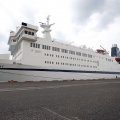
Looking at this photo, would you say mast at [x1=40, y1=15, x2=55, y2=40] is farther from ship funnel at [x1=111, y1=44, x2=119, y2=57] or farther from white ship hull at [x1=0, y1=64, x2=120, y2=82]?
ship funnel at [x1=111, y1=44, x2=119, y2=57]

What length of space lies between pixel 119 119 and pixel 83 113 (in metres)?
1.18

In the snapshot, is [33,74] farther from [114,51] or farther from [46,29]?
[114,51]

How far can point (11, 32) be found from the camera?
29.1 meters

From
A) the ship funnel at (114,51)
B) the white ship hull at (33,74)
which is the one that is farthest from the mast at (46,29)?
the ship funnel at (114,51)

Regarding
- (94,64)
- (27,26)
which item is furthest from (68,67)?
(27,26)

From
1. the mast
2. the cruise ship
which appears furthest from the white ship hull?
the mast

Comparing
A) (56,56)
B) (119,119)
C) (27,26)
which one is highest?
(27,26)

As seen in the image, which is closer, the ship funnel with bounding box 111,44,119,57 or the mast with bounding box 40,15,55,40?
the mast with bounding box 40,15,55,40

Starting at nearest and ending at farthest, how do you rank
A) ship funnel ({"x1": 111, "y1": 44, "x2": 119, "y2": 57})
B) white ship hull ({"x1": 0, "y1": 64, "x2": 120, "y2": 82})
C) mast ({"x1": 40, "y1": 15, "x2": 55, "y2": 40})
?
white ship hull ({"x1": 0, "y1": 64, "x2": 120, "y2": 82}) < mast ({"x1": 40, "y1": 15, "x2": 55, "y2": 40}) < ship funnel ({"x1": 111, "y1": 44, "x2": 119, "y2": 57})

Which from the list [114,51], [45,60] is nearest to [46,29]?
[45,60]

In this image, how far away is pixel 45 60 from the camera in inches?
1001

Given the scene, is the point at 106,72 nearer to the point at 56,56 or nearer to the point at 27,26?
the point at 56,56

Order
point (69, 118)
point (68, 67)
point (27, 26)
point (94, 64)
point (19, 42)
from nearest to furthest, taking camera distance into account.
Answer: point (69, 118), point (27, 26), point (19, 42), point (68, 67), point (94, 64)

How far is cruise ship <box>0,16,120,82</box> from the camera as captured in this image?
22094 millimetres
